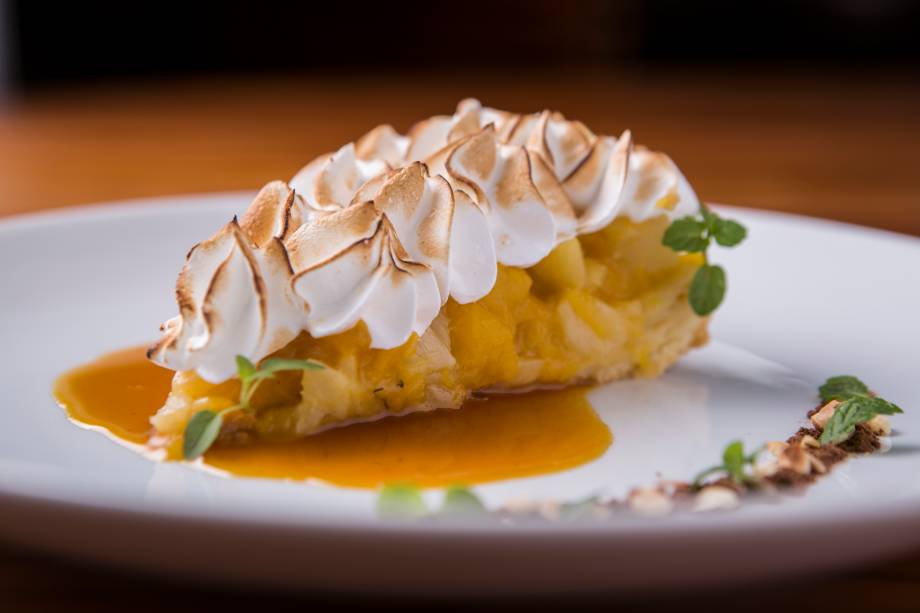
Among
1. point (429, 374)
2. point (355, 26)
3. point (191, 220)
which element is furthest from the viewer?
point (355, 26)

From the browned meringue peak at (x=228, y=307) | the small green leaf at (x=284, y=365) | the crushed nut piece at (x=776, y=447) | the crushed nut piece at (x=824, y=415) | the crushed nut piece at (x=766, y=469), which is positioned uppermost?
the browned meringue peak at (x=228, y=307)

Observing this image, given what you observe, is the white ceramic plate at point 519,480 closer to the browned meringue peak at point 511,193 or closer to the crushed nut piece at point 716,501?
the crushed nut piece at point 716,501

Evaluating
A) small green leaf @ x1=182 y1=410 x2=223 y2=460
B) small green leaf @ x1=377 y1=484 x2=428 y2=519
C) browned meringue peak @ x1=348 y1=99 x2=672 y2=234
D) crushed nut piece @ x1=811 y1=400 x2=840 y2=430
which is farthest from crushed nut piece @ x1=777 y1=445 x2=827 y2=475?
small green leaf @ x1=182 y1=410 x2=223 y2=460

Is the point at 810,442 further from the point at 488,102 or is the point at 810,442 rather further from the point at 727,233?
the point at 488,102

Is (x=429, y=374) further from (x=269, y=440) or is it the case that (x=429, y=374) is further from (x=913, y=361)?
(x=913, y=361)

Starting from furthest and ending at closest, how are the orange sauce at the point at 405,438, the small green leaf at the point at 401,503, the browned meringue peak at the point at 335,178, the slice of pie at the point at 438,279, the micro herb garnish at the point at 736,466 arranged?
the browned meringue peak at the point at 335,178 < the slice of pie at the point at 438,279 < the orange sauce at the point at 405,438 < the micro herb garnish at the point at 736,466 < the small green leaf at the point at 401,503

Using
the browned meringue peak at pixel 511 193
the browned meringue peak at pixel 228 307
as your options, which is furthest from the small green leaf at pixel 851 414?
the browned meringue peak at pixel 228 307

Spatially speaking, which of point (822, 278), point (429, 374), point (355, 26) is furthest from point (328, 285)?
point (355, 26)
